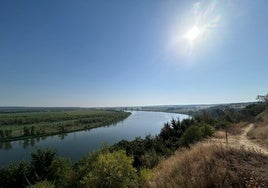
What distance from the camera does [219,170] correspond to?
268 inches

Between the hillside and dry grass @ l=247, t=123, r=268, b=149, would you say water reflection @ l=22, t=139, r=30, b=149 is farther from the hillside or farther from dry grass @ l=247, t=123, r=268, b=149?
the hillside

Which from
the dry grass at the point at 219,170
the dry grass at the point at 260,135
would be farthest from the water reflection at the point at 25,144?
the dry grass at the point at 219,170

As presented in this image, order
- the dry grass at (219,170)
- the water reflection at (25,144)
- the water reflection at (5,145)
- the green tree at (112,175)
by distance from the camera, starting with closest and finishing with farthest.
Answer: the dry grass at (219,170) < the green tree at (112,175) < the water reflection at (5,145) < the water reflection at (25,144)

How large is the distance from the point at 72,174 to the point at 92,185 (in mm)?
9346

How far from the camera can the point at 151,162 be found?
18.0m

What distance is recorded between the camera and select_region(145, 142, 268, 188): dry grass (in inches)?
247

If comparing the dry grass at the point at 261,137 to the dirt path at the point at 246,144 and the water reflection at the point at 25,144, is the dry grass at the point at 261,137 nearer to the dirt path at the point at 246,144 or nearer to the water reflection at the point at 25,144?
the dirt path at the point at 246,144

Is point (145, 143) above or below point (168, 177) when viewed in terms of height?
below

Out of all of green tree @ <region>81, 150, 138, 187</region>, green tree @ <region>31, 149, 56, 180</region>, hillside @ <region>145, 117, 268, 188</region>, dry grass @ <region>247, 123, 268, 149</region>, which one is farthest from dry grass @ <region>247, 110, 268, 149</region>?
green tree @ <region>31, 149, 56, 180</region>

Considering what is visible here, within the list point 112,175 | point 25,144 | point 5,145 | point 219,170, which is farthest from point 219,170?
point 5,145

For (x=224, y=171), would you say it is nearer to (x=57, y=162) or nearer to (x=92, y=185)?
(x=92, y=185)

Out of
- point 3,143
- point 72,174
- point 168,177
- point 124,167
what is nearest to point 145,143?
point 72,174

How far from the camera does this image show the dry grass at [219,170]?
A: 20.6 feet

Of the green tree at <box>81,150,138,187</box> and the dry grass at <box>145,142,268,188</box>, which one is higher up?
the dry grass at <box>145,142,268,188</box>
